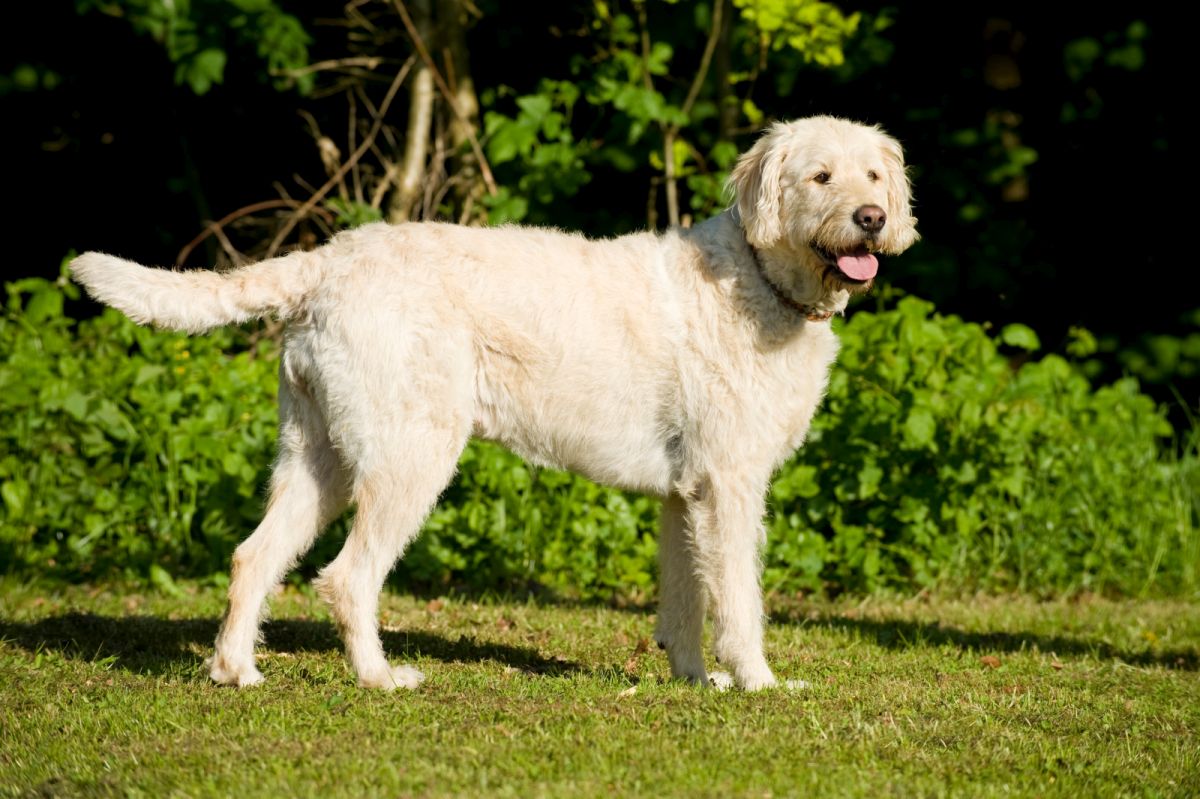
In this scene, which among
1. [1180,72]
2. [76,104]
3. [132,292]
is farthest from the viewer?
[76,104]

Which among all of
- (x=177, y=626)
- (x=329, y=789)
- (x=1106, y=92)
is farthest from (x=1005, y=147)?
(x=329, y=789)

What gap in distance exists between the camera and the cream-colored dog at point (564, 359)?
503 centimetres

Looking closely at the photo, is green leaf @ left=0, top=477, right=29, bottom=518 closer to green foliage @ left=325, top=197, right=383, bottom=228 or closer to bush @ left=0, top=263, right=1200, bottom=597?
bush @ left=0, top=263, right=1200, bottom=597

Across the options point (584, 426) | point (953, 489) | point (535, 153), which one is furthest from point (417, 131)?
point (584, 426)

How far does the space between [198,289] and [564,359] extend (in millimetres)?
1390

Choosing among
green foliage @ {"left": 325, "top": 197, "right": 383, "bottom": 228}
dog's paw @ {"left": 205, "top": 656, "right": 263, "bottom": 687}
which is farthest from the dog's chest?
green foliage @ {"left": 325, "top": 197, "right": 383, "bottom": 228}

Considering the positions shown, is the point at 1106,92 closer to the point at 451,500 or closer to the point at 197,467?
the point at 451,500

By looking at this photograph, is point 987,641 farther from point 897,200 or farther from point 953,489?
point 897,200

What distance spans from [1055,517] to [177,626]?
5097 millimetres

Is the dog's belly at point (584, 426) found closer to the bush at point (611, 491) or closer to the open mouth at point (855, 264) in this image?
the open mouth at point (855, 264)

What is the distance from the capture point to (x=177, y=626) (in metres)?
6.50

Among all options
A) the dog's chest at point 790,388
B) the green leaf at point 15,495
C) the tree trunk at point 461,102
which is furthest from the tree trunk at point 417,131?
the dog's chest at point 790,388

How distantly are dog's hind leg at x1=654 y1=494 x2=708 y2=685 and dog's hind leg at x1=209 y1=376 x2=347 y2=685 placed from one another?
4.39 feet

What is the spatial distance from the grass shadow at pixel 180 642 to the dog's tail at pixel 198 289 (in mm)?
1477
